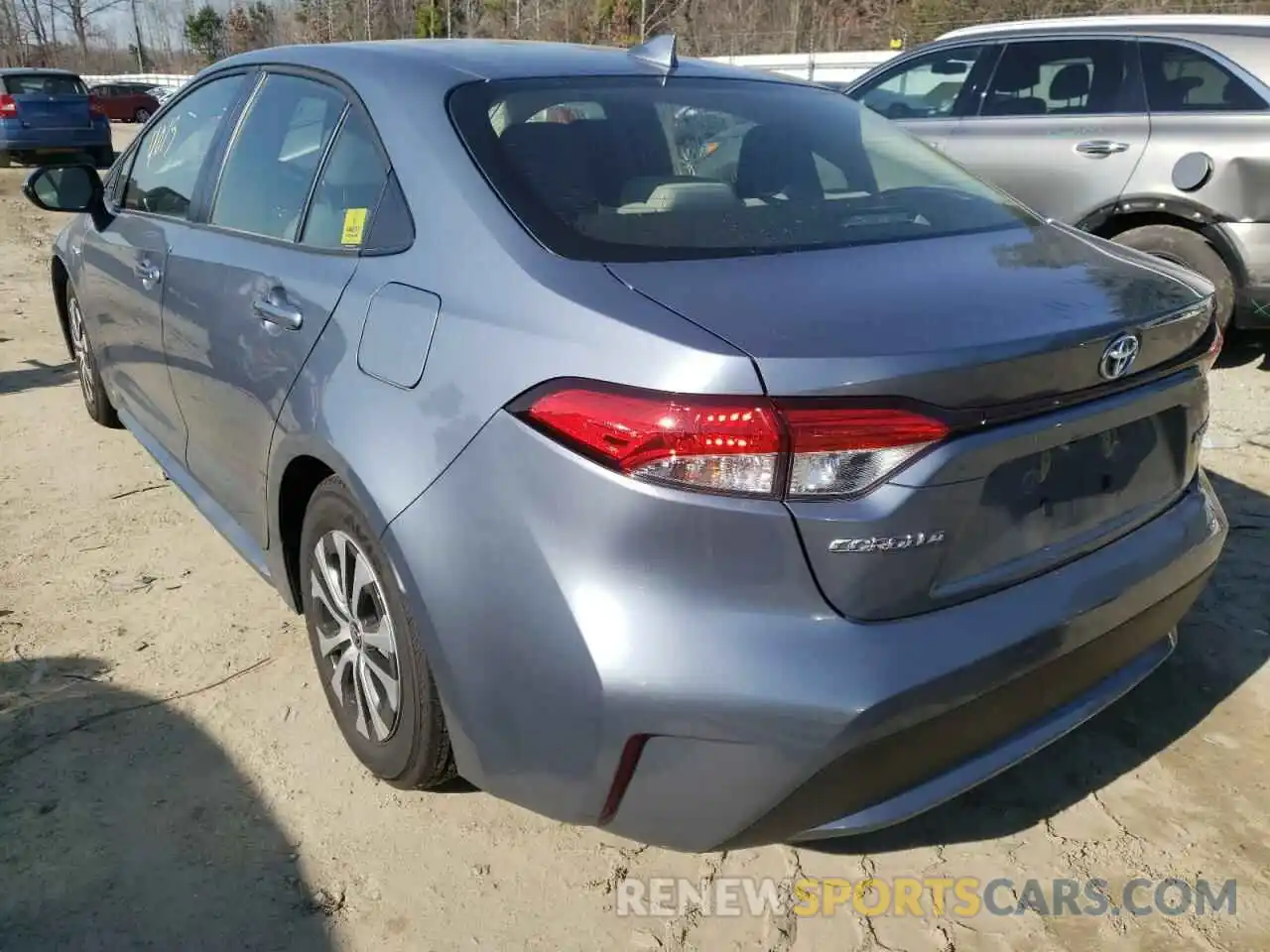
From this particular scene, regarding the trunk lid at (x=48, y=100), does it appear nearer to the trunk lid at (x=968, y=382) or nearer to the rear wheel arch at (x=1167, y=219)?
the rear wheel arch at (x=1167, y=219)

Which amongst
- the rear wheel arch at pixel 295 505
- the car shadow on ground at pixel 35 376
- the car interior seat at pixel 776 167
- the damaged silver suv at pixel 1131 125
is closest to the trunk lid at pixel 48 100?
the car shadow on ground at pixel 35 376

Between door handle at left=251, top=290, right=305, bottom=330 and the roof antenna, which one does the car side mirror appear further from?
the roof antenna

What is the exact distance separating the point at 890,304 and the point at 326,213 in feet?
4.61

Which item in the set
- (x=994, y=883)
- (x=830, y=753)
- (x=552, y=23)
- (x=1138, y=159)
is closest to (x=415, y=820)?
(x=830, y=753)

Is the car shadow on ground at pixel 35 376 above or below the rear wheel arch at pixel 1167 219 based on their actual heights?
below

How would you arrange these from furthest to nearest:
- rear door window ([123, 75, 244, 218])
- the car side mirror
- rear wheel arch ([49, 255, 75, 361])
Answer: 1. rear wheel arch ([49, 255, 75, 361])
2. the car side mirror
3. rear door window ([123, 75, 244, 218])

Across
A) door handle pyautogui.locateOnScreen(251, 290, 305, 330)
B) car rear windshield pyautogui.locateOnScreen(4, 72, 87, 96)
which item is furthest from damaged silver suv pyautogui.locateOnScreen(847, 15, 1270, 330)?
car rear windshield pyautogui.locateOnScreen(4, 72, 87, 96)

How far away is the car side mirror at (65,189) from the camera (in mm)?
3742

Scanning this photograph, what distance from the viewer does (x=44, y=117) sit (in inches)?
647

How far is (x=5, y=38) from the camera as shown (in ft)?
156

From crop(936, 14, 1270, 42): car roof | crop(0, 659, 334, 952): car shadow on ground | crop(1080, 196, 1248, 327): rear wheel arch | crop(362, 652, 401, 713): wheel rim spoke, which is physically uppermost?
crop(936, 14, 1270, 42): car roof

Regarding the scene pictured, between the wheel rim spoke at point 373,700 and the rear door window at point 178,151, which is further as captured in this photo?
the rear door window at point 178,151

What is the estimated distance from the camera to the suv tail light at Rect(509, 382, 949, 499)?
1.59 m

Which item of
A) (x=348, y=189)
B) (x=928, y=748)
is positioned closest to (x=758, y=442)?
(x=928, y=748)
